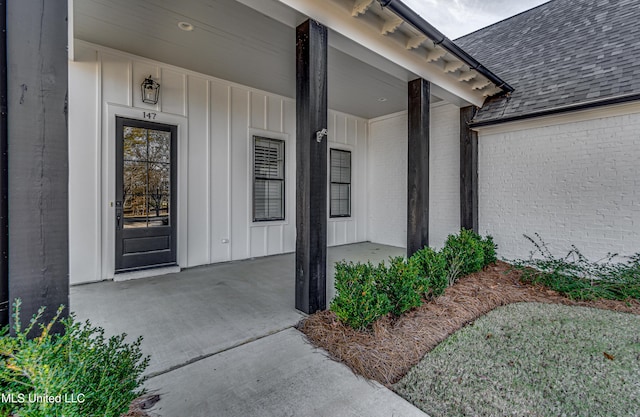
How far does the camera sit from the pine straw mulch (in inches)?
87.4

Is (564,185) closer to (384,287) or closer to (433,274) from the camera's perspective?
(433,274)

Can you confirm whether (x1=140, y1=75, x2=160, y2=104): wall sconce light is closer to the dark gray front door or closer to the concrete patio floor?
the dark gray front door

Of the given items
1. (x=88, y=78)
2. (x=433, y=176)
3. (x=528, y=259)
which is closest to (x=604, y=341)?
(x=528, y=259)

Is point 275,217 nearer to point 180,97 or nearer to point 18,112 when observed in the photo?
point 180,97

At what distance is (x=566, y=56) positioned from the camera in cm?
509

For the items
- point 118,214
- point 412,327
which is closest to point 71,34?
point 118,214

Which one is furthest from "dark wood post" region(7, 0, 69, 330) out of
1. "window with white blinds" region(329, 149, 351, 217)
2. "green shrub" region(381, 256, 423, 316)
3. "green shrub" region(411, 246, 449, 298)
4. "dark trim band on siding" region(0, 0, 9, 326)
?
"window with white blinds" region(329, 149, 351, 217)

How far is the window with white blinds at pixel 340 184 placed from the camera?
7.31 m

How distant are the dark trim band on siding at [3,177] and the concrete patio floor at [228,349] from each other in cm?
106

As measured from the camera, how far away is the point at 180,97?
4812 mm

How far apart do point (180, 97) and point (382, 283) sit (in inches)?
174

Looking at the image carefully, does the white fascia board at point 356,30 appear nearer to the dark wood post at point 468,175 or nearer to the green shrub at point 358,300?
the dark wood post at point 468,175

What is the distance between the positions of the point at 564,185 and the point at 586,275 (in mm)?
1432

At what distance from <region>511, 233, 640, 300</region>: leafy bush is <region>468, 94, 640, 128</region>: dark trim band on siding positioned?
213cm
